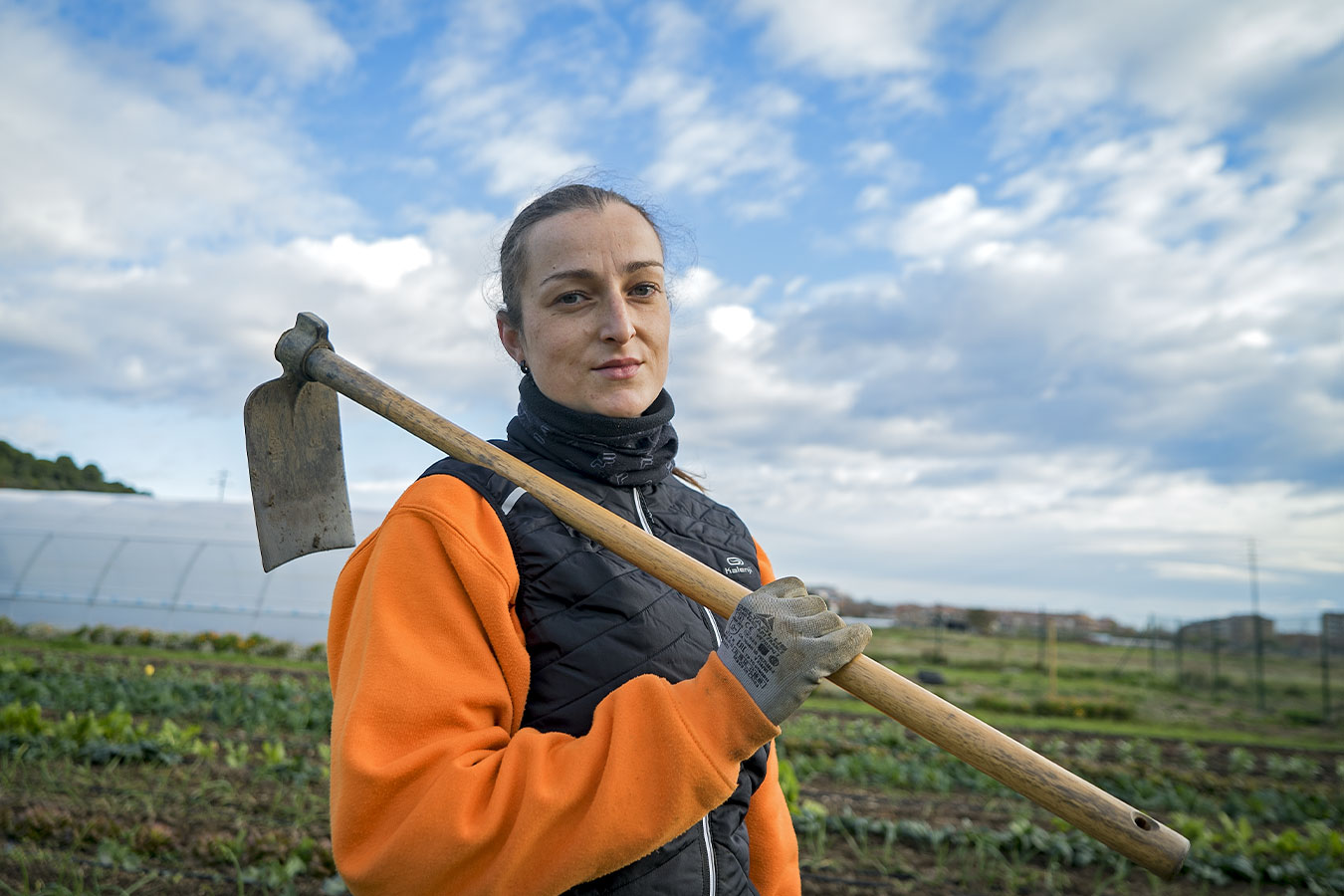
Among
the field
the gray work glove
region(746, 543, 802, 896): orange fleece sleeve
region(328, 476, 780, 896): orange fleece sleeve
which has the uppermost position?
the gray work glove

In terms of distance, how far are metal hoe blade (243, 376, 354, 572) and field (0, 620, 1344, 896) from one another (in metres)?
2.18

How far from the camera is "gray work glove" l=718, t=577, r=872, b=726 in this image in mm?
1187

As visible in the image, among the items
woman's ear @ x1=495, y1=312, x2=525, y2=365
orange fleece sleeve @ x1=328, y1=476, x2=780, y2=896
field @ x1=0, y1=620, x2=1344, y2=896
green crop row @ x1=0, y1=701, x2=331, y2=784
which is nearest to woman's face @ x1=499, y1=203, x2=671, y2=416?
woman's ear @ x1=495, y1=312, x2=525, y2=365

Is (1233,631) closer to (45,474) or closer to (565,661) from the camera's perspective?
(565,661)

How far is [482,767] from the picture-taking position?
3.75 ft

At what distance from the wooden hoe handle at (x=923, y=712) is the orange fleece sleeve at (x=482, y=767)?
26 centimetres

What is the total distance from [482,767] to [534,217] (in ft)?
3.26

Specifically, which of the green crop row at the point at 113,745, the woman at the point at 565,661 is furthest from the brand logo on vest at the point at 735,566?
the green crop row at the point at 113,745

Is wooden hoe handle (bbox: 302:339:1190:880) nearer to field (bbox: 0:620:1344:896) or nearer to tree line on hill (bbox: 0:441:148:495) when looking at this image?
field (bbox: 0:620:1344:896)

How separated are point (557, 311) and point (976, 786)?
6177 millimetres

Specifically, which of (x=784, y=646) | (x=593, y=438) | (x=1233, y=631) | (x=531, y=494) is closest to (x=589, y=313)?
(x=593, y=438)

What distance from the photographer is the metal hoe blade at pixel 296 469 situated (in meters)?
1.81

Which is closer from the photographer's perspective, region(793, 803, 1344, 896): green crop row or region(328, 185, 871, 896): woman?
region(328, 185, 871, 896): woman

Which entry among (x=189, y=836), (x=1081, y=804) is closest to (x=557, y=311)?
(x=1081, y=804)
